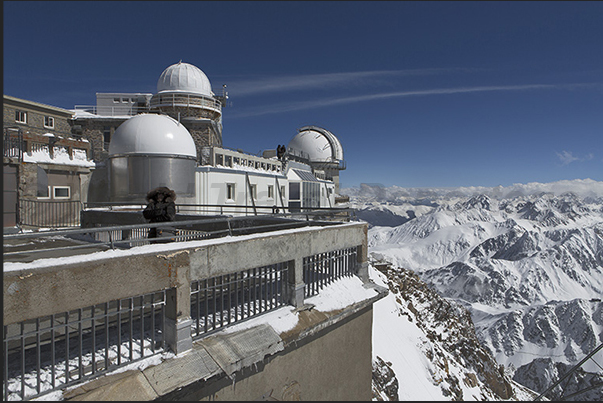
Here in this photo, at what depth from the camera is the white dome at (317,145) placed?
4994 centimetres

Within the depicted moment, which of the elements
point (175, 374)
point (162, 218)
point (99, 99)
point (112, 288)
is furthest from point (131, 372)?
point (99, 99)

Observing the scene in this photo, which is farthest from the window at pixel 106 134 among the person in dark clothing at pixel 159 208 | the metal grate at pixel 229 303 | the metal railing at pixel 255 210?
the metal grate at pixel 229 303

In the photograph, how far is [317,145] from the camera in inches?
1989

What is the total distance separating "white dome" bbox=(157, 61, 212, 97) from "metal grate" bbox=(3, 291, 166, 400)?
29.4 m

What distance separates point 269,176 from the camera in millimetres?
27266

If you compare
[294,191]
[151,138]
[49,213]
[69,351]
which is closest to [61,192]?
[49,213]

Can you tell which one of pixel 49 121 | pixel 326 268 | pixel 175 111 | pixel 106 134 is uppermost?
pixel 175 111

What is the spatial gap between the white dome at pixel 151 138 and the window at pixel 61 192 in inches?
143

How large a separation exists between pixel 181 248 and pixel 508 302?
194 m

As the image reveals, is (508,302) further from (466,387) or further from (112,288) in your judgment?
(112,288)

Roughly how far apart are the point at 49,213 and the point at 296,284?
18393mm

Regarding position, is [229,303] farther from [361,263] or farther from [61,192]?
[61,192]

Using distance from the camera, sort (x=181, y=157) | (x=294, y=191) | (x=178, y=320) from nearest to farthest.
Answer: (x=178, y=320) → (x=181, y=157) → (x=294, y=191)

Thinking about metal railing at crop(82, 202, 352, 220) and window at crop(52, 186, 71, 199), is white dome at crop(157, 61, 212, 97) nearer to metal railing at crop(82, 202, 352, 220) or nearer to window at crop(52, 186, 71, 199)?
window at crop(52, 186, 71, 199)
